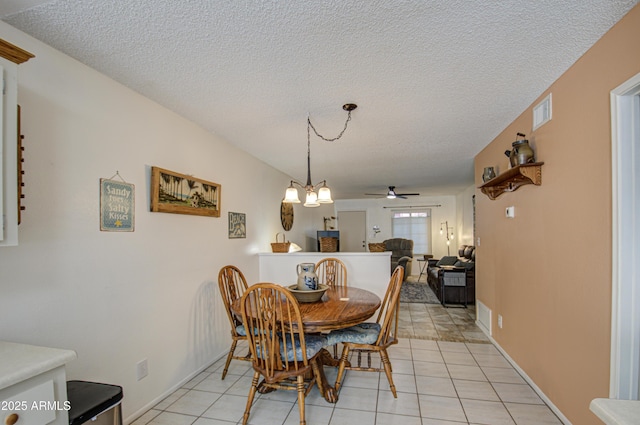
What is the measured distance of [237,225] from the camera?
352 centimetres

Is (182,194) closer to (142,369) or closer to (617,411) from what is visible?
(142,369)

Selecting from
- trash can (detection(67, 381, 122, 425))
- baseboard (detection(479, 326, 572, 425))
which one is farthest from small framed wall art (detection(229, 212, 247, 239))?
baseboard (detection(479, 326, 572, 425))

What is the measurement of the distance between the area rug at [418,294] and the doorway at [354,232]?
232 cm

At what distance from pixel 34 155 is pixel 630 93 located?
297 cm

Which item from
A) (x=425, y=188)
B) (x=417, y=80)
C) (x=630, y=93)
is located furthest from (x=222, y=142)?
(x=425, y=188)

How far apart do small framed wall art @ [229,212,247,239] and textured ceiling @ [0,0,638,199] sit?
1003 mm

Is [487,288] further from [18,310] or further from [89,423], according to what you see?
[18,310]

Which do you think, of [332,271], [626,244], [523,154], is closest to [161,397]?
[332,271]

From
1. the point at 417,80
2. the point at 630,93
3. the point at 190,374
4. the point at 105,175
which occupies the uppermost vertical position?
the point at 417,80

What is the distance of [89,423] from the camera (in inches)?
52.1

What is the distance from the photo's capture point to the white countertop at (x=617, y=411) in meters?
0.75

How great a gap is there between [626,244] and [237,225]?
316 centimetres

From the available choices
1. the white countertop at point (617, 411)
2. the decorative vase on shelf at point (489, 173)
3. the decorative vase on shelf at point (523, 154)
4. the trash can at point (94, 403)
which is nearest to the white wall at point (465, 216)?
the decorative vase on shelf at point (489, 173)

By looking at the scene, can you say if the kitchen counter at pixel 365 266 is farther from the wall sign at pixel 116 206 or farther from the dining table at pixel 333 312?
the wall sign at pixel 116 206
